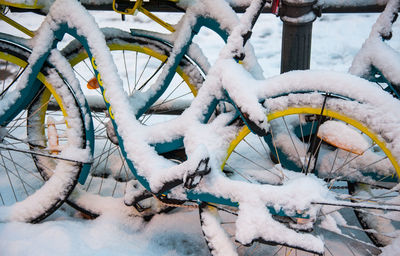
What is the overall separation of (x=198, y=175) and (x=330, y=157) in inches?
26.9

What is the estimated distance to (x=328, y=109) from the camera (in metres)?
1.84

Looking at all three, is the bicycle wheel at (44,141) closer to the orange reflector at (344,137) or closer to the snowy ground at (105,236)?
the snowy ground at (105,236)

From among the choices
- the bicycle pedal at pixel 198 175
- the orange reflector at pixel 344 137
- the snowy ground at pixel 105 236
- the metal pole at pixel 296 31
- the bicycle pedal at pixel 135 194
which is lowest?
the snowy ground at pixel 105 236

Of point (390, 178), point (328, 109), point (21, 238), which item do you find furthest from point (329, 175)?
point (21, 238)

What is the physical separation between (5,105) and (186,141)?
994 mm

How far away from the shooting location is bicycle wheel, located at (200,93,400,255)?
180 centimetres

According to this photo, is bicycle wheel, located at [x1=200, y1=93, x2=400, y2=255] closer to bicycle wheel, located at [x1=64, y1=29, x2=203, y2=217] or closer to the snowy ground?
the snowy ground

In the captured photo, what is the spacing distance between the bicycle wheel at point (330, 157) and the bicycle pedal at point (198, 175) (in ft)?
0.66

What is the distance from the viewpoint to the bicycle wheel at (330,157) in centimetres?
180

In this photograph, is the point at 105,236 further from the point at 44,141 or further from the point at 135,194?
the point at 44,141

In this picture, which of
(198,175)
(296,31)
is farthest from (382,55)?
(198,175)

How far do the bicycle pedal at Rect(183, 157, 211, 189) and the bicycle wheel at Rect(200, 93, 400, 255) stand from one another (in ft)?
0.66

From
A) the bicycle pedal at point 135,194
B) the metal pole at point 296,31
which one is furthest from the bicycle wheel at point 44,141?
the metal pole at point 296,31

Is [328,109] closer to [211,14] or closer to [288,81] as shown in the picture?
[288,81]
